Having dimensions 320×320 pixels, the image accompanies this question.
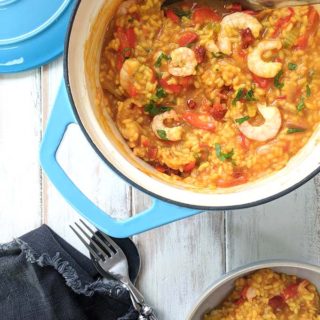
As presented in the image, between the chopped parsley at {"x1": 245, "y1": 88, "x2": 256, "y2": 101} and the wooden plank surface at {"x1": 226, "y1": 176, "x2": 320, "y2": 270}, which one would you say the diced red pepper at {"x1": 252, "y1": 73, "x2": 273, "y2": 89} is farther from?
the wooden plank surface at {"x1": 226, "y1": 176, "x2": 320, "y2": 270}

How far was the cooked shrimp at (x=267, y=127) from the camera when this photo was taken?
1.41m

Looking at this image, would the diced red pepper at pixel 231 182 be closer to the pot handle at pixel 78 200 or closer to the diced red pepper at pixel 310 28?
the pot handle at pixel 78 200

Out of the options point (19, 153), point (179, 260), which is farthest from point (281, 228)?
point (19, 153)

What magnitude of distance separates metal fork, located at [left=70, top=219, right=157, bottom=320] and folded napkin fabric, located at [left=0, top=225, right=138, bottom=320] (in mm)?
25

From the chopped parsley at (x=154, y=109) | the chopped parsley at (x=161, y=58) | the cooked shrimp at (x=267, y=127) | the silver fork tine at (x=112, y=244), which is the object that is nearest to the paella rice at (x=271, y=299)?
the silver fork tine at (x=112, y=244)

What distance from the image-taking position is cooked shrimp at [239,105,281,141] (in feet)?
4.63

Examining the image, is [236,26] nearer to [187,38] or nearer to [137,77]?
[187,38]

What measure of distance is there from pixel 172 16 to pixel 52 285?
75cm

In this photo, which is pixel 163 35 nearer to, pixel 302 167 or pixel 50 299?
pixel 302 167

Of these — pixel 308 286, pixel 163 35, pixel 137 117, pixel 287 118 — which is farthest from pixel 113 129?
pixel 308 286

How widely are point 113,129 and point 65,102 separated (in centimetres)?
16

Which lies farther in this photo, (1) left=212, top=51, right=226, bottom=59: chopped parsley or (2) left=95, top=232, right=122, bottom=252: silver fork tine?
(2) left=95, top=232, right=122, bottom=252: silver fork tine

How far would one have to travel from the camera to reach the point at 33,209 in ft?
5.55

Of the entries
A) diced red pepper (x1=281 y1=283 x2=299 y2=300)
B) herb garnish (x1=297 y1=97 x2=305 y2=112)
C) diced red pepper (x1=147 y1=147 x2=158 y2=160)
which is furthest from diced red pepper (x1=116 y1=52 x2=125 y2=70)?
diced red pepper (x1=281 y1=283 x2=299 y2=300)
